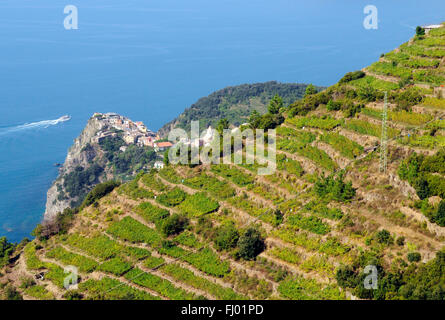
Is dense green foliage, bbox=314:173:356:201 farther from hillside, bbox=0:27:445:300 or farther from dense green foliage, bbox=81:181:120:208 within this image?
dense green foliage, bbox=81:181:120:208

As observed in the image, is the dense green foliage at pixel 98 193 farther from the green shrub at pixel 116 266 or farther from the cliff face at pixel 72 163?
the cliff face at pixel 72 163

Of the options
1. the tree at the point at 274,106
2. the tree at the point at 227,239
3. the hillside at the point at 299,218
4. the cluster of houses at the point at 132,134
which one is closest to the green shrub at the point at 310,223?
the hillside at the point at 299,218

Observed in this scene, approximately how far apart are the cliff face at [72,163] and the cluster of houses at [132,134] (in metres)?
1.76

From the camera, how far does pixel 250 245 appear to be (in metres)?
26.2

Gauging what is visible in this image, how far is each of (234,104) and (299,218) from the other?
6990cm

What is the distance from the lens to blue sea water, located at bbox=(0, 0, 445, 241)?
85.7 m

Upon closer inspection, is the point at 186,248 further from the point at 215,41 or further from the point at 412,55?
the point at 215,41

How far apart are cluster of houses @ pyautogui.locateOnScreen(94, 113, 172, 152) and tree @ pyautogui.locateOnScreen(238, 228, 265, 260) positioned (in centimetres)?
4892

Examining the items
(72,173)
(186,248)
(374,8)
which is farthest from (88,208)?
(374,8)

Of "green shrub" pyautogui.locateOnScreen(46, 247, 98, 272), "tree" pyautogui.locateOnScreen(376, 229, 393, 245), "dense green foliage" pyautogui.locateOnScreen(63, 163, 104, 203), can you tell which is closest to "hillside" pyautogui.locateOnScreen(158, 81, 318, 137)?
"dense green foliage" pyautogui.locateOnScreen(63, 163, 104, 203)

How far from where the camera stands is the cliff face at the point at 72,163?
67875mm

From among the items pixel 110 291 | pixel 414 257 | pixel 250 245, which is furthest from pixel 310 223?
Result: pixel 110 291

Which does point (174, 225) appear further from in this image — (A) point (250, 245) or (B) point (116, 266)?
(A) point (250, 245)

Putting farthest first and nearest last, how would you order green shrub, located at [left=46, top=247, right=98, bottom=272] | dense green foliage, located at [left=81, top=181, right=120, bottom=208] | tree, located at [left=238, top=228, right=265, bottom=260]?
dense green foliage, located at [left=81, top=181, right=120, bottom=208] → green shrub, located at [left=46, top=247, right=98, bottom=272] → tree, located at [left=238, top=228, right=265, bottom=260]
